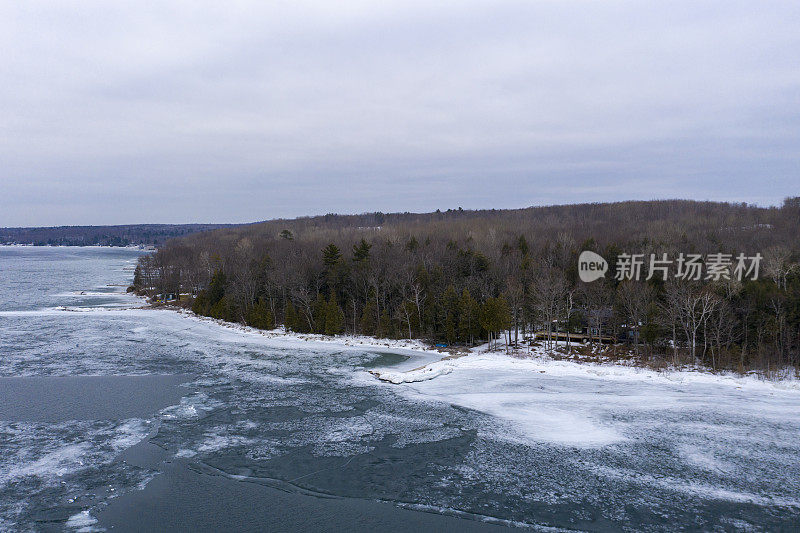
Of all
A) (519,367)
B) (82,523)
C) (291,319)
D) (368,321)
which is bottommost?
(82,523)

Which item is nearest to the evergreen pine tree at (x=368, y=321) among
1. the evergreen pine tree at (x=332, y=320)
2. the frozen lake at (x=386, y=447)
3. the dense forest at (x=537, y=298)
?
the dense forest at (x=537, y=298)

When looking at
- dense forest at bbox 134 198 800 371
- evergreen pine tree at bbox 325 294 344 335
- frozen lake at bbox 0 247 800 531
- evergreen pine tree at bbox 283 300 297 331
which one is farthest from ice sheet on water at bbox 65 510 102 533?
evergreen pine tree at bbox 283 300 297 331

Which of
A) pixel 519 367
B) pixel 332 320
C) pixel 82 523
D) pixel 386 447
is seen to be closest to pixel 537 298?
pixel 519 367

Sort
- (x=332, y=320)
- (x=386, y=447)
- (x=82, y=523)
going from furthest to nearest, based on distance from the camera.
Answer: (x=332, y=320), (x=386, y=447), (x=82, y=523)

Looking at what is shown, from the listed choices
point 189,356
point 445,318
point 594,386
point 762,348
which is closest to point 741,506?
point 594,386

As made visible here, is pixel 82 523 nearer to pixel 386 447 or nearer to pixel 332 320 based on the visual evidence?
pixel 386 447

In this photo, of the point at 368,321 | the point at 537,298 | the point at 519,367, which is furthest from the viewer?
the point at 368,321

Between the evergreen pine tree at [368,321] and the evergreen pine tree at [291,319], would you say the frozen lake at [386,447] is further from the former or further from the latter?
the evergreen pine tree at [291,319]

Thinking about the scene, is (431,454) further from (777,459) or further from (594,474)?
(777,459)

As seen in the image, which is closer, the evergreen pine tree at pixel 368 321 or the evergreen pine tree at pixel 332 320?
the evergreen pine tree at pixel 332 320
